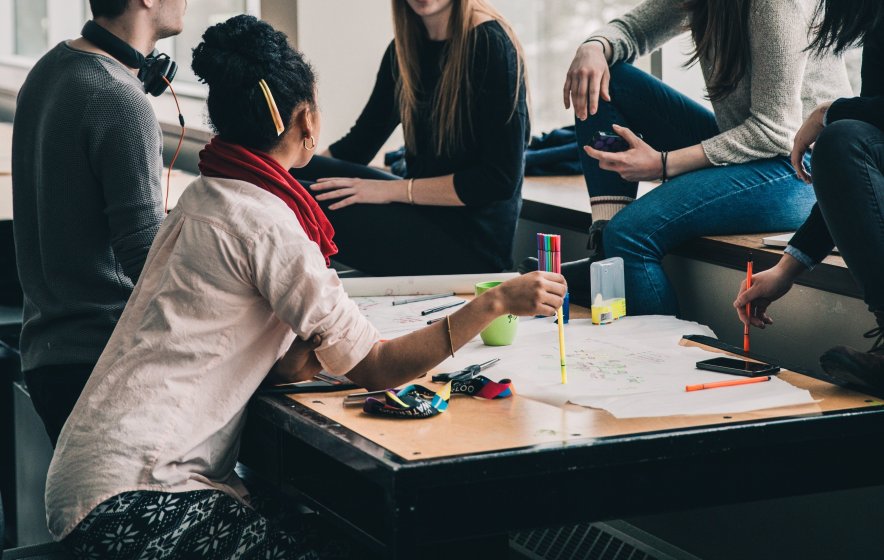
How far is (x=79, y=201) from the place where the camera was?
1.71 m

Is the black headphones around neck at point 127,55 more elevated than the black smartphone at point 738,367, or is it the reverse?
the black headphones around neck at point 127,55

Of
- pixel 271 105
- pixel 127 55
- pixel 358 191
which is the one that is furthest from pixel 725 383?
pixel 358 191

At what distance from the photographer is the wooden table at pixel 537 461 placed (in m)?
1.08

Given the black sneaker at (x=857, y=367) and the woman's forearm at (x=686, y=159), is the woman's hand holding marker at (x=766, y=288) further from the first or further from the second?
the woman's forearm at (x=686, y=159)

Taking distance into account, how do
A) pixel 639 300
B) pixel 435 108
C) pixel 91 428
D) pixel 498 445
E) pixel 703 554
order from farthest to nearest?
pixel 435 108 < pixel 703 554 < pixel 639 300 < pixel 91 428 < pixel 498 445

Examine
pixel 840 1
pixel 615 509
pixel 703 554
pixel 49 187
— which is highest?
pixel 840 1

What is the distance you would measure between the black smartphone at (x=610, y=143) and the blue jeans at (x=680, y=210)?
62 millimetres

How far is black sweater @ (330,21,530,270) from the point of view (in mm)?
2254

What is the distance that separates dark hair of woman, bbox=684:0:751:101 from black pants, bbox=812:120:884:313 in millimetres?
556

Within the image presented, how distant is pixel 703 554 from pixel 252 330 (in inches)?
45.2

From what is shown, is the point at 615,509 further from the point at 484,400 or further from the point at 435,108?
the point at 435,108

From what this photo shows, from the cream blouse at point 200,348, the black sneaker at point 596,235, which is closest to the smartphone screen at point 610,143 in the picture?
the black sneaker at point 596,235

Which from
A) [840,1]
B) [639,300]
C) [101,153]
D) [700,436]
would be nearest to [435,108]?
[639,300]

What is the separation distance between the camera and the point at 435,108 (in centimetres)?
232
